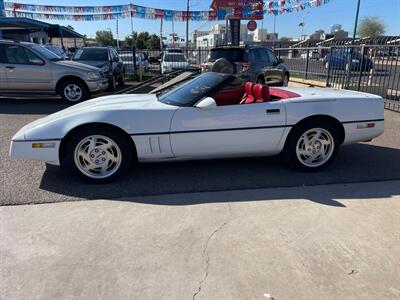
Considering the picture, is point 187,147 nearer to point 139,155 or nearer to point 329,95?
point 139,155

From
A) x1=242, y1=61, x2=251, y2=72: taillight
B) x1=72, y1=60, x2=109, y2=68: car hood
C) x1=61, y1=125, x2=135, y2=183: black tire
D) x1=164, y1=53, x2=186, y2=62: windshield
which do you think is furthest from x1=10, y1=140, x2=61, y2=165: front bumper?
x1=164, y1=53, x2=186, y2=62: windshield

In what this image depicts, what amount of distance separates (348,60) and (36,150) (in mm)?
9185

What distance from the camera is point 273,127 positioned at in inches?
166

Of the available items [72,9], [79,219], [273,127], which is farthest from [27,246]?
[72,9]

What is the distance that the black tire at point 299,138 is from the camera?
171 inches

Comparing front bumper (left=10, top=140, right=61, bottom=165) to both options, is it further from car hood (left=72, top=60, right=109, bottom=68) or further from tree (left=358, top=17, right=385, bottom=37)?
tree (left=358, top=17, right=385, bottom=37)

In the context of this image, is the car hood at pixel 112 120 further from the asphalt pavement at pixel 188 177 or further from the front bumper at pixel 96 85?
the front bumper at pixel 96 85

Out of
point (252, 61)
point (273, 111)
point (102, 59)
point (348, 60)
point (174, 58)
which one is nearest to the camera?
point (273, 111)

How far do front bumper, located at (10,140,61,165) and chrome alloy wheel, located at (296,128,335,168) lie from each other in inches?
112

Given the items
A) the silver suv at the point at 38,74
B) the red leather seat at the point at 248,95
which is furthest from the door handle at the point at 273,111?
the silver suv at the point at 38,74

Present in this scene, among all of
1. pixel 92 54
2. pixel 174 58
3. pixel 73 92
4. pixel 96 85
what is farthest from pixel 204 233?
pixel 174 58

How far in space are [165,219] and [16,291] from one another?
1.34 metres

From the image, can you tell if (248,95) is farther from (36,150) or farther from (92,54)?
(92,54)

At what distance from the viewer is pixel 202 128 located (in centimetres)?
405
